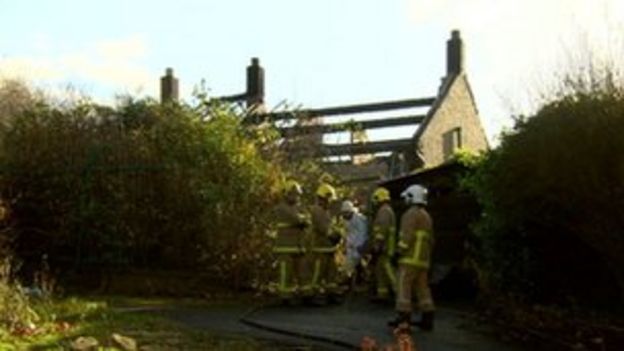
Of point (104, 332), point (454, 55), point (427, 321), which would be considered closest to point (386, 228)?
point (427, 321)

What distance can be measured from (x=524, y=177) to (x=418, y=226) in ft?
4.96

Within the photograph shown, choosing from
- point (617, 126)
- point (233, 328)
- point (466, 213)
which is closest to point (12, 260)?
point (233, 328)

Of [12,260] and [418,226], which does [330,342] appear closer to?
[418,226]

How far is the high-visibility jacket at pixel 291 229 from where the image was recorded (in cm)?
1972

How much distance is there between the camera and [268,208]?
22.4m

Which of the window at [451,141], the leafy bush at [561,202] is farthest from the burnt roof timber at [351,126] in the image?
the leafy bush at [561,202]

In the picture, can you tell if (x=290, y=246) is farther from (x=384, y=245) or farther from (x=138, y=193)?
(x=138, y=193)

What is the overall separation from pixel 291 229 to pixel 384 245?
162cm

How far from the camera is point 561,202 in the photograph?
46.9 feet

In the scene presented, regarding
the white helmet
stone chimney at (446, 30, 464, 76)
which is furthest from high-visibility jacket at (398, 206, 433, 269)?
stone chimney at (446, 30, 464, 76)

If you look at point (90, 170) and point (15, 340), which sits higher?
point (90, 170)

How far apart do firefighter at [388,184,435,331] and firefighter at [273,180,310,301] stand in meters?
4.50

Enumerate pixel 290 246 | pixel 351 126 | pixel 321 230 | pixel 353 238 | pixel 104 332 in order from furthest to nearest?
pixel 351 126 → pixel 353 238 → pixel 321 230 → pixel 290 246 → pixel 104 332

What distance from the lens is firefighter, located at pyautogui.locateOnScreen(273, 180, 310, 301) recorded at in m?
19.6
